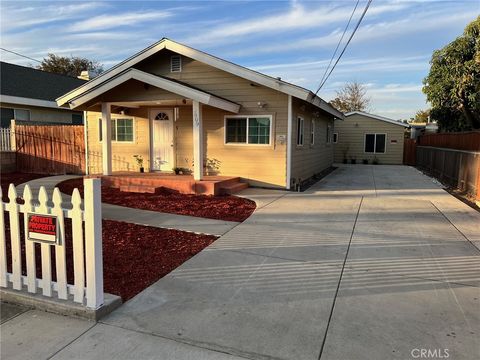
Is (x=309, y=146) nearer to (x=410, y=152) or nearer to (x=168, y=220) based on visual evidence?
(x=168, y=220)

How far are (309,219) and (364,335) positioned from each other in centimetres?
431

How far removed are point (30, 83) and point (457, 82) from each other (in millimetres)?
20467

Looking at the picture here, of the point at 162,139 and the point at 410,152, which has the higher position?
the point at 162,139

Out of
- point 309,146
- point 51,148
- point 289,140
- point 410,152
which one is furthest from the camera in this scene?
point 410,152

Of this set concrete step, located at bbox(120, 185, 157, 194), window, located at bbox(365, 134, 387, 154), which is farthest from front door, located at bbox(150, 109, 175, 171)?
window, located at bbox(365, 134, 387, 154)

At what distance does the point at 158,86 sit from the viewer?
1028 centimetres

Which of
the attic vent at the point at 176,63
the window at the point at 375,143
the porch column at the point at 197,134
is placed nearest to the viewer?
the porch column at the point at 197,134

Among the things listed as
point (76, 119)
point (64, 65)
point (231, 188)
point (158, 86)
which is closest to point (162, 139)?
point (158, 86)

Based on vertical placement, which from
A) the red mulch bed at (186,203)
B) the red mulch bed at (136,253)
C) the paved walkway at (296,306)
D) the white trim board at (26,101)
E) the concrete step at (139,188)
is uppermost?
the white trim board at (26,101)

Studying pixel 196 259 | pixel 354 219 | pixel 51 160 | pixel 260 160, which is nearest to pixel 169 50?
pixel 260 160

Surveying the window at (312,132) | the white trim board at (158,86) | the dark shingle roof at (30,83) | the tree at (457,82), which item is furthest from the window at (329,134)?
the dark shingle roof at (30,83)

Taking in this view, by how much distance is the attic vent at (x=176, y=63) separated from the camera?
39.9 feet

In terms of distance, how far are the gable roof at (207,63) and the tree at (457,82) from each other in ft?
26.3

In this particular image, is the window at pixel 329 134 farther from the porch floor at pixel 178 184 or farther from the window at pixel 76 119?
the window at pixel 76 119
